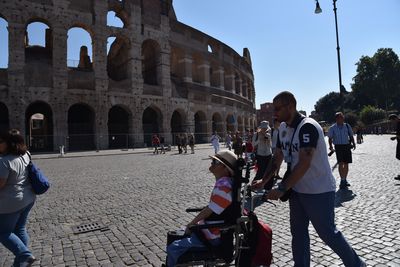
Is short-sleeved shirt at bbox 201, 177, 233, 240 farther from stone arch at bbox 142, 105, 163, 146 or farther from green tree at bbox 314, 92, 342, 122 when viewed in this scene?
green tree at bbox 314, 92, 342, 122

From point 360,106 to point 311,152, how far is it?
84.0 metres

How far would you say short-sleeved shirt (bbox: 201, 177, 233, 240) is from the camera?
8.30ft

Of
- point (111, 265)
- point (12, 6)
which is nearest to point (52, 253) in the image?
point (111, 265)

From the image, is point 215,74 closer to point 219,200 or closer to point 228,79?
point 228,79

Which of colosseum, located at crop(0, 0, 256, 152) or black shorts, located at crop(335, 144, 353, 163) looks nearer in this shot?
black shorts, located at crop(335, 144, 353, 163)

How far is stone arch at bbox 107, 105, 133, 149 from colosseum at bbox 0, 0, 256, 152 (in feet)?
0.35

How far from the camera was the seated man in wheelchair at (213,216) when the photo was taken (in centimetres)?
253

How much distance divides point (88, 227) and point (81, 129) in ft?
85.9

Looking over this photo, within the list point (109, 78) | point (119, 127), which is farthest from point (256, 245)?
point (119, 127)

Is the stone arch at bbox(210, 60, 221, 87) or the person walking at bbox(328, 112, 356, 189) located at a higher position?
the stone arch at bbox(210, 60, 221, 87)

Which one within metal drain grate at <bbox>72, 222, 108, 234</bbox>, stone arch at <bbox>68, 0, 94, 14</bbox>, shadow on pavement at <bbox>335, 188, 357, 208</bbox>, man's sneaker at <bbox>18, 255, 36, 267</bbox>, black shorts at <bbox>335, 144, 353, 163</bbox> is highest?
stone arch at <bbox>68, 0, 94, 14</bbox>

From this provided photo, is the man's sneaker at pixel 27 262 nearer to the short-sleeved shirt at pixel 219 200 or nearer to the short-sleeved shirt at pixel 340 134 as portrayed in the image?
the short-sleeved shirt at pixel 219 200

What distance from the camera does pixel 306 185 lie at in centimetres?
269

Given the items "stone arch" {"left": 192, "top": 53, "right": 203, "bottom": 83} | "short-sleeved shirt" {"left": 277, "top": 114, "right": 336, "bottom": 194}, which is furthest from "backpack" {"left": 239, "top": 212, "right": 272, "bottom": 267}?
"stone arch" {"left": 192, "top": 53, "right": 203, "bottom": 83}
